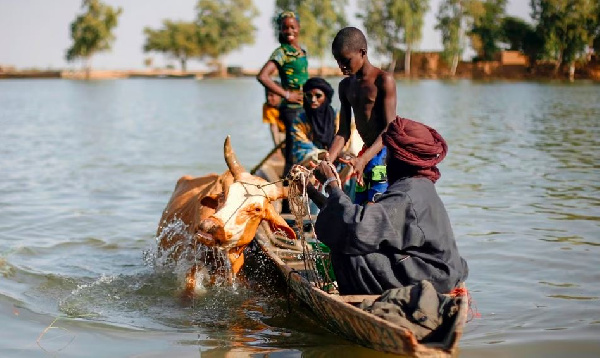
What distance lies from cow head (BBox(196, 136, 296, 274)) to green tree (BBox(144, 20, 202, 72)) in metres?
108

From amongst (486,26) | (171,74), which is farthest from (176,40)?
(486,26)

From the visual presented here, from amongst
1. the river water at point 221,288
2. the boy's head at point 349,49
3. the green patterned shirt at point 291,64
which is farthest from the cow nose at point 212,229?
the green patterned shirt at point 291,64

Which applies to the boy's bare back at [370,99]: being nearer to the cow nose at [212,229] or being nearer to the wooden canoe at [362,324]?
the wooden canoe at [362,324]

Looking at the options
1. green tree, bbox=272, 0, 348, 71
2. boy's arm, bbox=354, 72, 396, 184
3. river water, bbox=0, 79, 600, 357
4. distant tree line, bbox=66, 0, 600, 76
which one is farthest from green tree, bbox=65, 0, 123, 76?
boy's arm, bbox=354, 72, 396, 184

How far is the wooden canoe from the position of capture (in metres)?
4.20

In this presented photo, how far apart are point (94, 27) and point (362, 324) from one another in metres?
98.6

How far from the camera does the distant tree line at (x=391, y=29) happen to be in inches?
2280

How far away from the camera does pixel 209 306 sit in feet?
22.0

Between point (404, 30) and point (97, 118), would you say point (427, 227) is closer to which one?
point (97, 118)

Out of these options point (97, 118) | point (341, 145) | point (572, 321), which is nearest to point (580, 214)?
point (572, 321)

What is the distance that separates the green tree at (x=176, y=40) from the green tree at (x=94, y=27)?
13.7m

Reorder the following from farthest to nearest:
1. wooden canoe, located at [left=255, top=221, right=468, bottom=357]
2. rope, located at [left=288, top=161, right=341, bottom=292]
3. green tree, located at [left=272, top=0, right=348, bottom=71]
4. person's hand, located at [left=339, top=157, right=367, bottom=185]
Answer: green tree, located at [left=272, top=0, right=348, bottom=71] < person's hand, located at [left=339, top=157, right=367, bottom=185] < rope, located at [left=288, top=161, right=341, bottom=292] < wooden canoe, located at [left=255, top=221, right=468, bottom=357]

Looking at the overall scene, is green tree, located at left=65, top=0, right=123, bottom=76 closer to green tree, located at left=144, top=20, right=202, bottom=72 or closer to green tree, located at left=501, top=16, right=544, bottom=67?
green tree, located at left=144, top=20, right=202, bottom=72

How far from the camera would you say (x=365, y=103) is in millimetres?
6461
